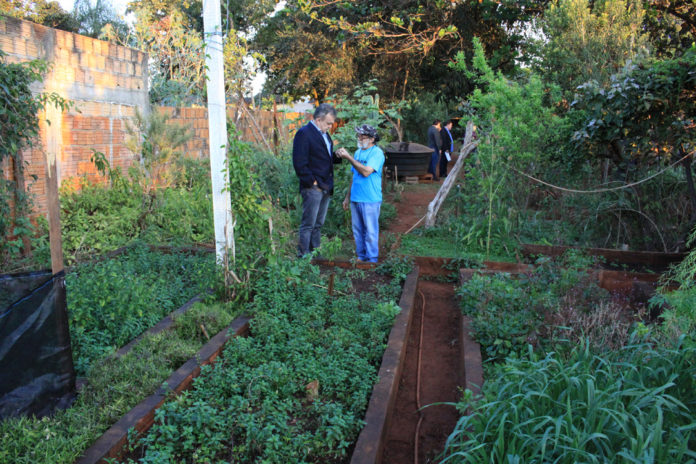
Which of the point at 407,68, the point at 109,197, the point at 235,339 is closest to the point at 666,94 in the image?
the point at 235,339

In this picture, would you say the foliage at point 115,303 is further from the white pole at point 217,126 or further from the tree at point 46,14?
the tree at point 46,14

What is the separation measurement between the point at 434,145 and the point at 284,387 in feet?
41.7

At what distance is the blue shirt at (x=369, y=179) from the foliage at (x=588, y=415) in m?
3.67

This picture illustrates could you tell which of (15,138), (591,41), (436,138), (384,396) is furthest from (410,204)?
(384,396)

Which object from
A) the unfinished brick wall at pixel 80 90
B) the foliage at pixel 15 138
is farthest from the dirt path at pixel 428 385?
the unfinished brick wall at pixel 80 90

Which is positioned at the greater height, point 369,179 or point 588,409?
point 369,179

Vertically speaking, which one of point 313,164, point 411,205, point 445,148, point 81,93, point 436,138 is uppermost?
point 81,93

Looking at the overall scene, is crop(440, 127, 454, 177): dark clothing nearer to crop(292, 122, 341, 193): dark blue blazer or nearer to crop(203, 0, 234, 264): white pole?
crop(292, 122, 341, 193): dark blue blazer

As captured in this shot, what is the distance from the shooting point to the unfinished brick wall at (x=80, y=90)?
6.88 metres

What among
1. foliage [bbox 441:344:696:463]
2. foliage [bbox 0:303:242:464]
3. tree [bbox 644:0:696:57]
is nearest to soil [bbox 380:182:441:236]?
foliage [bbox 0:303:242:464]

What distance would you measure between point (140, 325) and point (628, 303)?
4451mm

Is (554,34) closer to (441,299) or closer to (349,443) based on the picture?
(441,299)

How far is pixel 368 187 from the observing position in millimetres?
6531

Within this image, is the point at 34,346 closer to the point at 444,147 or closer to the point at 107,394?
the point at 107,394
